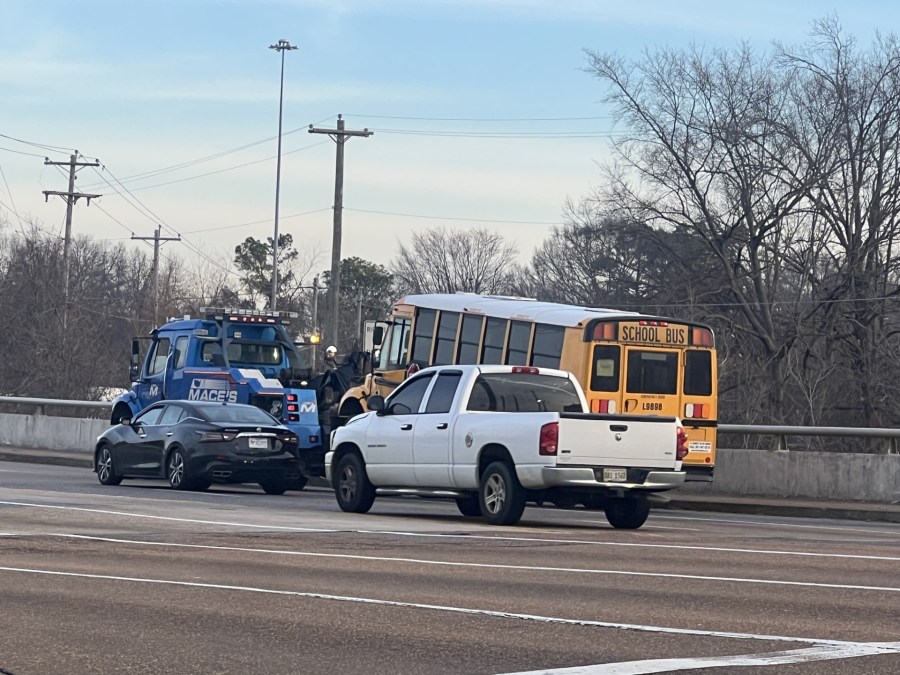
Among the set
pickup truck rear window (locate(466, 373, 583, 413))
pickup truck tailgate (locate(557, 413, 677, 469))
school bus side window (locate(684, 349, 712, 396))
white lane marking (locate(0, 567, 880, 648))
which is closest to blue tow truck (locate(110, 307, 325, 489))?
school bus side window (locate(684, 349, 712, 396))

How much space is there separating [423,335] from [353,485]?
274 inches

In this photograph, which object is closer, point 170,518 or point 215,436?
point 170,518

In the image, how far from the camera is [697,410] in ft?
73.9

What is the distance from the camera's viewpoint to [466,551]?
13.0m

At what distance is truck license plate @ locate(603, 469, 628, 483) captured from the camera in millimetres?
16156

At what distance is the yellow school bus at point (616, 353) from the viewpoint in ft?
71.4

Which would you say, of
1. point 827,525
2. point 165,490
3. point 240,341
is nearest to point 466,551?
point 827,525

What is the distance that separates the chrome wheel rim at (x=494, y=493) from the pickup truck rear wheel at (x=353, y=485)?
7.22ft

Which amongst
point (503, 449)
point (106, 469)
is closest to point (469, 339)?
point (106, 469)

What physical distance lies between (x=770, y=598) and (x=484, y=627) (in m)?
2.45

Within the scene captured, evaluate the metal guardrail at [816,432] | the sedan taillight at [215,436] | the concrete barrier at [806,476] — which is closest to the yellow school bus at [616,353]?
the metal guardrail at [816,432]

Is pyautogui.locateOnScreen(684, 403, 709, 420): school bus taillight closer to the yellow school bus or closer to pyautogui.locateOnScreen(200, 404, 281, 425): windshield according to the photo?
the yellow school bus

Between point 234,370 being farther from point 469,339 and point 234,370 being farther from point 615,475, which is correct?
point 615,475

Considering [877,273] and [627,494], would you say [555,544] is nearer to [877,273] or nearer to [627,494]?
[627,494]
